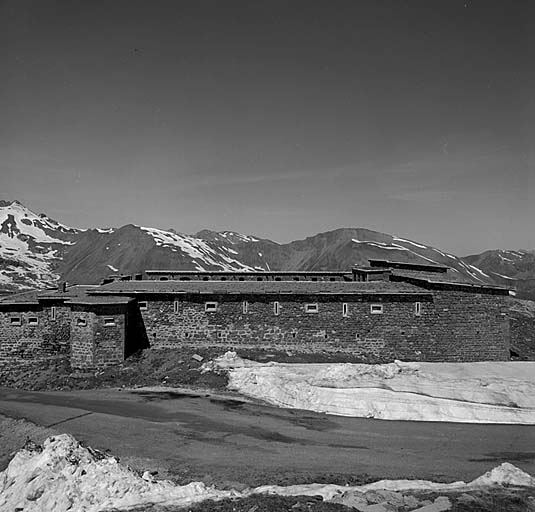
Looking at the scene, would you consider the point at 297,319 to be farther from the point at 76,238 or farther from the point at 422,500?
the point at 76,238

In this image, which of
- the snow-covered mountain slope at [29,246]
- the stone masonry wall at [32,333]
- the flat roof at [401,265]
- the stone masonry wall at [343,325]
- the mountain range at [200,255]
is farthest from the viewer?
the snow-covered mountain slope at [29,246]

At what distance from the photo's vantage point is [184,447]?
1567 centimetres

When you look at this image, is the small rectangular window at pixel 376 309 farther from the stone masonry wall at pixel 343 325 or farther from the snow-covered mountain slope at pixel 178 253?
the snow-covered mountain slope at pixel 178 253

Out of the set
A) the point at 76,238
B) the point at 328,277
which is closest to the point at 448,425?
the point at 328,277

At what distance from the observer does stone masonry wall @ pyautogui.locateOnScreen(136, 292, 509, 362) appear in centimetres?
3075

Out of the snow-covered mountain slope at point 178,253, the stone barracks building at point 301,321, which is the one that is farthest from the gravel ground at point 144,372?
the snow-covered mountain slope at point 178,253

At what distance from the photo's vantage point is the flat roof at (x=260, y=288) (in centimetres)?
3098

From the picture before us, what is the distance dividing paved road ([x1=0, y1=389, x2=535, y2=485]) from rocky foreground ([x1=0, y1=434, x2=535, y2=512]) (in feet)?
3.90


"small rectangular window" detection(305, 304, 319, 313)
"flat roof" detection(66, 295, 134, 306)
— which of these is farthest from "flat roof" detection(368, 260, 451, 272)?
"flat roof" detection(66, 295, 134, 306)

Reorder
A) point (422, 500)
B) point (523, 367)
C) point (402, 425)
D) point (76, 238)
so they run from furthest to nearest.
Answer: point (76, 238)
point (523, 367)
point (402, 425)
point (422, 500)

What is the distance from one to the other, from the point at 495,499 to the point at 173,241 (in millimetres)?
97043

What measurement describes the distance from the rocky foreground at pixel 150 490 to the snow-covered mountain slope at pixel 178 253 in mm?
68419

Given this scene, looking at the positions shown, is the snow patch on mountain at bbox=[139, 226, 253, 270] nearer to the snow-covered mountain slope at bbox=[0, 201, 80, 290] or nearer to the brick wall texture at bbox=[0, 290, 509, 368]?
the snow-covered mountain slope at bbox=[0, 201, 80, 290]

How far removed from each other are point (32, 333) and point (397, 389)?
23.0 meters
